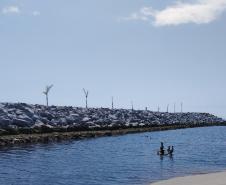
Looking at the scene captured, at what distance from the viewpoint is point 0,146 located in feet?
Answer: 196

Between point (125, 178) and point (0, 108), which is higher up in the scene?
point (0, 108)

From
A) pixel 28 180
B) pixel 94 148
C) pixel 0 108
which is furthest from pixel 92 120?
pixel 28 180

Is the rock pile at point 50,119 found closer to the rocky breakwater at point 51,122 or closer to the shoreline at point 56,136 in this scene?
the rocky breakwater at point 51,122

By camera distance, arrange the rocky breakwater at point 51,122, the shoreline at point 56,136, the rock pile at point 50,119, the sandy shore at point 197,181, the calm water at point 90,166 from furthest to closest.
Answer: the rock pile at point 50,119, the rocky breakwater at point 51,122, the shoreline at point 56,136, the calm water at point 90,166, the sandy shore at point 197,181

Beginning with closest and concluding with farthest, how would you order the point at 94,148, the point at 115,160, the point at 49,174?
the point at 49,174 < the point at 115,160 < the point at 94,148

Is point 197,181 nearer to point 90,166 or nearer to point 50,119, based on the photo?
point 90,166

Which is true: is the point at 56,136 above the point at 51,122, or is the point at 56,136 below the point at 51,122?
below

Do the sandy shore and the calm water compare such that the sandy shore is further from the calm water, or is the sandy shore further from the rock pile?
the rock pile

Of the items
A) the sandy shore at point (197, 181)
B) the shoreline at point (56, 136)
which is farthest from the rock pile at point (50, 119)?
the sandy shore at point (197, 181)

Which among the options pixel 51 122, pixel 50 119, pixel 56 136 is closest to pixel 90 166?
pixel 56 136

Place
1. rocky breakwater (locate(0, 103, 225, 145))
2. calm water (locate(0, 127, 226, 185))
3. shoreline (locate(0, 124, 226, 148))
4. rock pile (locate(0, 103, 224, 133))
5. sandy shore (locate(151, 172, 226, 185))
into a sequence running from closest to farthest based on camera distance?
sandy shore (locate(151, 172, 226, 185)) → calm water (locate(0, 127, 226, 185)) → shoreline (locate(0, 124, 226, 148)) → rocky breakwater (locate(0, 103, 225, 145)) → rock pile (locate(0, 103, 224, 133))

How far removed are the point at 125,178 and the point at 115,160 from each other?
45.2ft

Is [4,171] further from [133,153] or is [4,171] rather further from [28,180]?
[133,153]

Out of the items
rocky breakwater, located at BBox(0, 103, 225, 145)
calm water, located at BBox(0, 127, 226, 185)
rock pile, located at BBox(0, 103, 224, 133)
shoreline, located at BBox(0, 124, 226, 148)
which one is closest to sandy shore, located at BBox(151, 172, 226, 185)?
calm water, located at BBox(0, 127, 226, 185)
